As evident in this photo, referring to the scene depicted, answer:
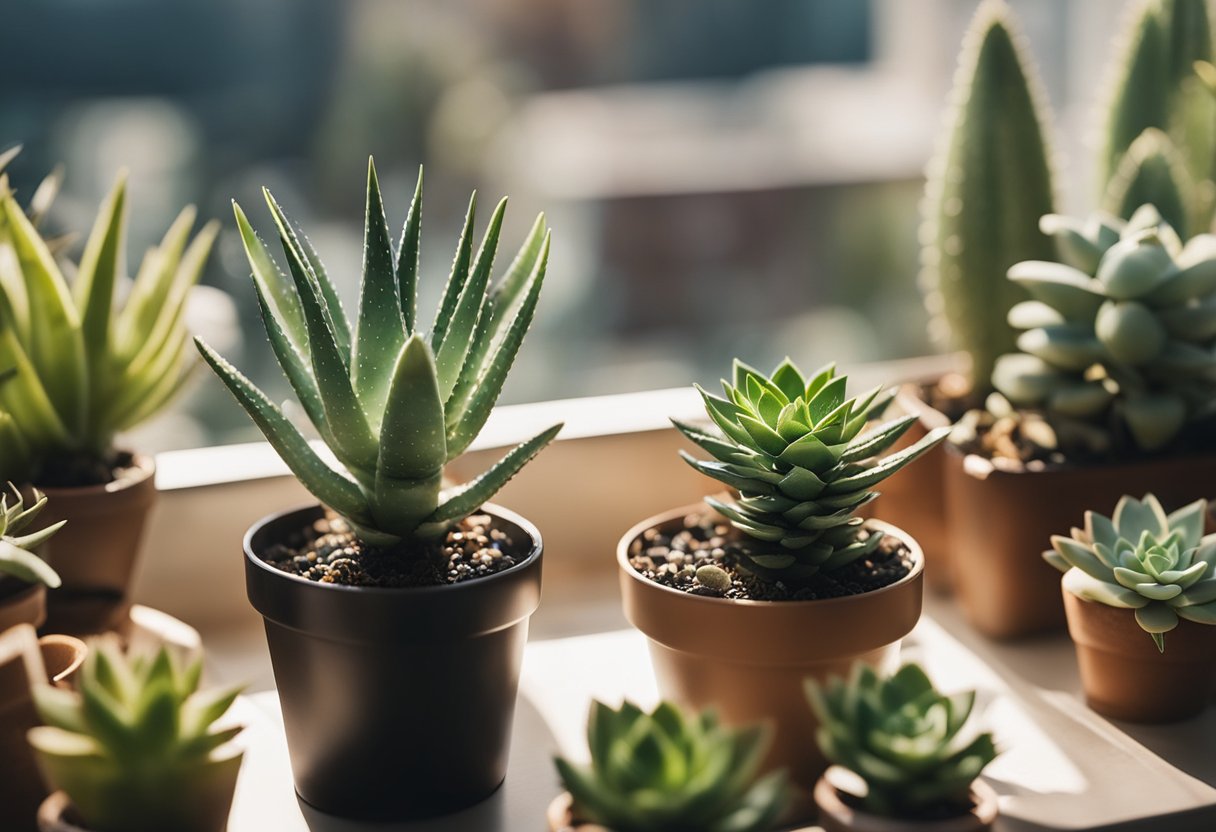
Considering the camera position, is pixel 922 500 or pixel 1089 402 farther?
pixel 922 500

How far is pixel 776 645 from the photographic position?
1.99 ft

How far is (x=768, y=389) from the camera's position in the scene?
64cm

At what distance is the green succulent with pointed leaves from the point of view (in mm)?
572

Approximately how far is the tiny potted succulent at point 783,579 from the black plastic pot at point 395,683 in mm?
84

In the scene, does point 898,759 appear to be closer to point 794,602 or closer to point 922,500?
point 794,602

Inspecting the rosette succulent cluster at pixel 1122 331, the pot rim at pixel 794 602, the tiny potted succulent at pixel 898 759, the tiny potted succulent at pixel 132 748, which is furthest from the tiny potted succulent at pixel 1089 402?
the tiny potted succulent at pixel 132 748

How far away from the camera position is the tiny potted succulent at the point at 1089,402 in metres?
0.75

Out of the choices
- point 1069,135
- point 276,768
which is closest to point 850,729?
point 276,768

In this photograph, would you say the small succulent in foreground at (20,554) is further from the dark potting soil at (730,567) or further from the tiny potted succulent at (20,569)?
the dark potting soil at (730,567)

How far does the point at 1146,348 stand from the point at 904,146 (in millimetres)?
6251

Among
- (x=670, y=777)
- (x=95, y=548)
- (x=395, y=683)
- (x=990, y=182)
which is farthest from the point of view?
(x=990, y=182)

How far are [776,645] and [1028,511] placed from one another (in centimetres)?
25

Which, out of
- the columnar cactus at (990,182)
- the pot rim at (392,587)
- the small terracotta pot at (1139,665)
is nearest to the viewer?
the pot rim at (392,587)

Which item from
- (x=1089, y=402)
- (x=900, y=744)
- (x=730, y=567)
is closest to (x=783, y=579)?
(x=730, y=567)
